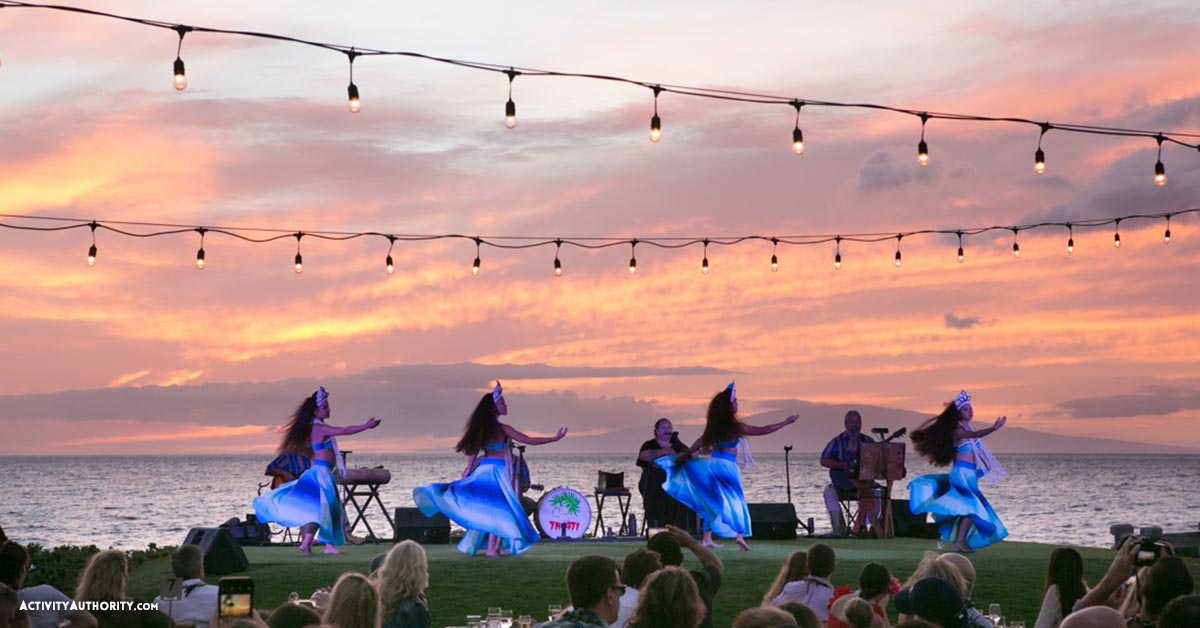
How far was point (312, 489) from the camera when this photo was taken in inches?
564

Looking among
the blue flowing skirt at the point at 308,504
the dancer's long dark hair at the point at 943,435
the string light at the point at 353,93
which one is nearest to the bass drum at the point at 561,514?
the blue flowing skirt at the point at 308,504

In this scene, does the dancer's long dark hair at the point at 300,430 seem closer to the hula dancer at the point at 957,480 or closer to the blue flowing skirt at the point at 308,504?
the blue flowing skirt at the point at 308,504

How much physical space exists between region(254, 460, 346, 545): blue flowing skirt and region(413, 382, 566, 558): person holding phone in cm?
104

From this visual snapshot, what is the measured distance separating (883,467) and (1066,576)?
35.3 feet

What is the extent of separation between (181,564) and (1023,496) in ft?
213

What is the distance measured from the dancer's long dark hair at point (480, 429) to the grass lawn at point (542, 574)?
3.71 feet

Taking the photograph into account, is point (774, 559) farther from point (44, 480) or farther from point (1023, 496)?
point (44, 480)

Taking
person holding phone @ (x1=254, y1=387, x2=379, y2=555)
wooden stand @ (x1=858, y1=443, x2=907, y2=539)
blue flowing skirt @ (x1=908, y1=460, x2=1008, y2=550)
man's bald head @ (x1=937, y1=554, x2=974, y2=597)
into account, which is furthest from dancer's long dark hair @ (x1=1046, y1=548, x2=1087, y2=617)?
wooden stand @ (x1=858, y1=443, x2=907, y2=539)

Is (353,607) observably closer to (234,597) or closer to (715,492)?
(234,597)

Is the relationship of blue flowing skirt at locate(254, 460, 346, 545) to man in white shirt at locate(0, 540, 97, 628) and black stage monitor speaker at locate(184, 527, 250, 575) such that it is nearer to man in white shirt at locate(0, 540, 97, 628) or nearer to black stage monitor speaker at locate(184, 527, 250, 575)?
black stage monitor speaker at locate(184, 527, 250, 575)

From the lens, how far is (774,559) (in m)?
13.7

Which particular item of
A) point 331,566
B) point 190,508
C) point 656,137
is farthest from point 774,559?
point 190,508

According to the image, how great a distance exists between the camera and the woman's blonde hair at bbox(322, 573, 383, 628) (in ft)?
18.1

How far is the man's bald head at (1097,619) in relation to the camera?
454cm
